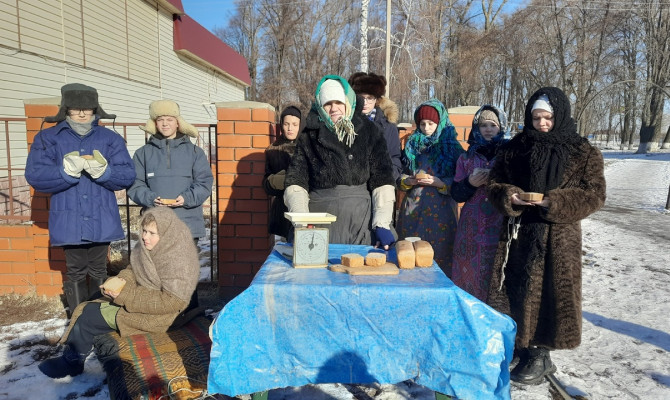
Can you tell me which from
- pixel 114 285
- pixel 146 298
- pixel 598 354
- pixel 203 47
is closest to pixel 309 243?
pixel 146 298

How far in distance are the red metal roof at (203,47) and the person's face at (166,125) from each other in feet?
37.0

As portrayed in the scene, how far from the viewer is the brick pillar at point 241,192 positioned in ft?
12.8

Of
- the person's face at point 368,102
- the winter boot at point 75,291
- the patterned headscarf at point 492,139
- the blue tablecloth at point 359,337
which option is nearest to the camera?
the blue tablecloth at point 359,337

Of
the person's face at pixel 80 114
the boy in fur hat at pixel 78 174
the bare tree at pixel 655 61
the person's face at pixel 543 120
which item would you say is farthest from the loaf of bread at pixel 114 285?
the bare tree at pixel 655 61

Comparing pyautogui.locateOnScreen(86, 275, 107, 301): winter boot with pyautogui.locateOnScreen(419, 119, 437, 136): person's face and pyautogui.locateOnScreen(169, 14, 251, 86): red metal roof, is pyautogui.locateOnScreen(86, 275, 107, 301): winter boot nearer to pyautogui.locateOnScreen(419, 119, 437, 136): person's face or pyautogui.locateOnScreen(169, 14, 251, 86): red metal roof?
pyautogui.locateOnScreen(419, 119, 437, 136): person's face

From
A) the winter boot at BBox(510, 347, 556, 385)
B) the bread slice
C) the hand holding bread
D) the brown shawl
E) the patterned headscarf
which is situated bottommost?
the winter boot at BBox(510, 347, 556, 385)

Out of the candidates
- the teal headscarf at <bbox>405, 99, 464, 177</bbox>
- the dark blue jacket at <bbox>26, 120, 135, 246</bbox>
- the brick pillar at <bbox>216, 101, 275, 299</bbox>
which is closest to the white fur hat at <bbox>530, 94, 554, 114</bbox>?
the teal headscarf at <bbox>405, 99, 464, 177</bbox>

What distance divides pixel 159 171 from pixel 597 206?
9.74 feet

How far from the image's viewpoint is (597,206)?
2387 mm

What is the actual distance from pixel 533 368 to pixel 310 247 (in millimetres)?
1737

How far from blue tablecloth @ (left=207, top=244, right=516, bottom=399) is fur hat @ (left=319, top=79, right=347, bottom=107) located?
108 cm

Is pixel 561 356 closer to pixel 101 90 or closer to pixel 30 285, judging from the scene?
pixel 30 285

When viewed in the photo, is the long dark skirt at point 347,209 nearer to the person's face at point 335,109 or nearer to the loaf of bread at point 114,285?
the person's face at point 335,109

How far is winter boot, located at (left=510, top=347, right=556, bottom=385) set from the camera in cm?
267
